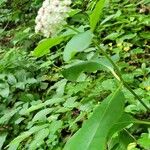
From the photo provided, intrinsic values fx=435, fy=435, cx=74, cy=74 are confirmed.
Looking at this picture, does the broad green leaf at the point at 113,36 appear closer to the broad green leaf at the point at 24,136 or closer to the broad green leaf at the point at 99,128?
the broad green leaf at the point at 24,136

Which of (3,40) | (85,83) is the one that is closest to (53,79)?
(85,83)

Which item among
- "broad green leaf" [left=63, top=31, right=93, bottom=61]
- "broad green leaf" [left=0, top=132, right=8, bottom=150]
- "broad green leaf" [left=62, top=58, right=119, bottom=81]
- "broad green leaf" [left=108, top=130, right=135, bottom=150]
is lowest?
"broad green leaf" [left=0, top=132, right=8, bottom=150]

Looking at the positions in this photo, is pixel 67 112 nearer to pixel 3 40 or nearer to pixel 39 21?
pixel 39 21

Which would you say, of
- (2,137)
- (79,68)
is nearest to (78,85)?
(2,137)

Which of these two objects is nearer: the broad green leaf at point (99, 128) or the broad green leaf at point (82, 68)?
the broad green leaf at point (99, 128)

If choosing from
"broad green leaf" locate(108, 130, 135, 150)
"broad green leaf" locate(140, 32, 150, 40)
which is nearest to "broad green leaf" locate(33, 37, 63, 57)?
"broad green leaf" locate(108, 130, 135, 150)

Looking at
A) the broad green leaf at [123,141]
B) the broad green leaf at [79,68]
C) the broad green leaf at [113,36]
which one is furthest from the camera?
the broad green leaf at [113,36]

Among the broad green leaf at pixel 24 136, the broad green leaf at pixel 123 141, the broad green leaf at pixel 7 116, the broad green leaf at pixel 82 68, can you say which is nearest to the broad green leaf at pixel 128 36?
the broad green leaf at pixel 7 116

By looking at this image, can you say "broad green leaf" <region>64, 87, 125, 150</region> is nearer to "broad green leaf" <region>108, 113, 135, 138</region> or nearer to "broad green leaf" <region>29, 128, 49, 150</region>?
"broad green leaf" <region>108, 113, 135, 138</region>

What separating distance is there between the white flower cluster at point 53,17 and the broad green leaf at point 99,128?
11.4 inches

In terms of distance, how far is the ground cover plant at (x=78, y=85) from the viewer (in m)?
1.37

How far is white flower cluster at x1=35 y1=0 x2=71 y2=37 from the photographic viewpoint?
54.8 inches

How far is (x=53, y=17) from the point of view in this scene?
4.59ft

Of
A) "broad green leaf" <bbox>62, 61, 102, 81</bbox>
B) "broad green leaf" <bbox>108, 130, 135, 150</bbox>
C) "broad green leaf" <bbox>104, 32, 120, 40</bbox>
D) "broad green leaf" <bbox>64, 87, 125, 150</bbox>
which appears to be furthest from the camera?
"broad green leaf" <bbox>104, 32, 120, 40</bbox>
